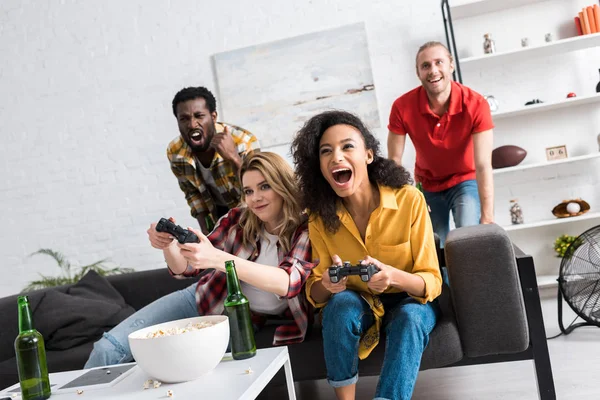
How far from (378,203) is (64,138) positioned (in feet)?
11.9

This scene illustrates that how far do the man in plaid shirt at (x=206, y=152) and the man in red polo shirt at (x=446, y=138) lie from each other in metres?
0.77

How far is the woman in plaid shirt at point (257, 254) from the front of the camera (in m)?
1.99

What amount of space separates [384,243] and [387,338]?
0.31m

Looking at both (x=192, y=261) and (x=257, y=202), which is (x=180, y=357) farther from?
(x=257, y=202)

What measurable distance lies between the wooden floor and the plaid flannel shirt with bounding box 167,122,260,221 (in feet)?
3.28

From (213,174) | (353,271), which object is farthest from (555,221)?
(353,271)

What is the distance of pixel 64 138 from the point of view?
4.88 meters

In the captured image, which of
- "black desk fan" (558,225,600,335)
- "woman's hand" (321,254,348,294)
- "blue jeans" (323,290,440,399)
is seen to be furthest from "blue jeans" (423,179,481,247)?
"woman's hand" (321,254,348,294)

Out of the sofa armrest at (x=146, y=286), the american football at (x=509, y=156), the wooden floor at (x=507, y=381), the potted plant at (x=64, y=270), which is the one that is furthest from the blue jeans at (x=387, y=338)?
the potted plant at (x=64, y=270)

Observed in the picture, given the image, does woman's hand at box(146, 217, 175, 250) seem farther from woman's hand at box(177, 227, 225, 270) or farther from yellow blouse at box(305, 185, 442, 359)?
yellow blouse at box(305, 185, 442, 359)

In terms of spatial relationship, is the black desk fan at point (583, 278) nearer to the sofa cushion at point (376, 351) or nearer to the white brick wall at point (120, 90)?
the sofa cushion at point (376, 351)

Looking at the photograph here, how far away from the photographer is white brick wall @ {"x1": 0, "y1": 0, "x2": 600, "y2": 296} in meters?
4.36

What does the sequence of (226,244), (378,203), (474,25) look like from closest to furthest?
(378,203)
(226,244)
(474,25)

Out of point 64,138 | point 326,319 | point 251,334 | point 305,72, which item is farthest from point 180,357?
point 64,138
